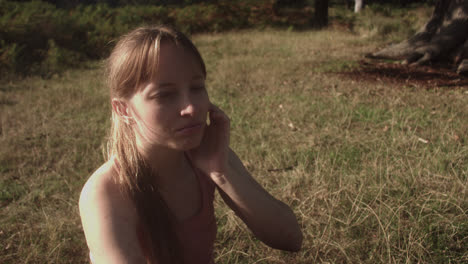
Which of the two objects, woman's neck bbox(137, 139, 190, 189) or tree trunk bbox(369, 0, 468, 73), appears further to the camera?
tree trunk bbox(369, 0, 468, 73)

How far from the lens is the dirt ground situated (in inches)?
237

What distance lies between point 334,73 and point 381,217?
5105 millimetres

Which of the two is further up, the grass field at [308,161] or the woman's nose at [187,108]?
the woman's nose at [187,108]

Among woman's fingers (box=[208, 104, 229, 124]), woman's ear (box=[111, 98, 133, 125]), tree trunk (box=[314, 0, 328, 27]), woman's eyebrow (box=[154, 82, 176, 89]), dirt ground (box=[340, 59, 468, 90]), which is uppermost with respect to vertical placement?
woman's eyebrow (box=[154, 82, 176, 89])

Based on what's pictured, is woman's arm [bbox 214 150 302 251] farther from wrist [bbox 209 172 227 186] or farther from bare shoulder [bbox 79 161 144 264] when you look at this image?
bare shoulder [bbox 79 161 144 264]

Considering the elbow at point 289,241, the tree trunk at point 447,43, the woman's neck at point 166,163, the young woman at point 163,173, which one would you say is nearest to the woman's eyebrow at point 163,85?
the young woman at point 163,173

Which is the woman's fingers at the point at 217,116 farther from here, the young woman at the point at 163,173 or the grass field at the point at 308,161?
the grass field at the point at 308,161

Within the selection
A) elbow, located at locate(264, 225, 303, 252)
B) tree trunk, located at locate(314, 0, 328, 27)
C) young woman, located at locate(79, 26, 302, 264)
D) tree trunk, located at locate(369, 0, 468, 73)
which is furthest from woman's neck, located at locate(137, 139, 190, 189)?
tree trunk, located at locate(314, 0, 328, 27)

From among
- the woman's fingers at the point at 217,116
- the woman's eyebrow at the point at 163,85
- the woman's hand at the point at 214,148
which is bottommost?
the woman's hand at the point at 214,148

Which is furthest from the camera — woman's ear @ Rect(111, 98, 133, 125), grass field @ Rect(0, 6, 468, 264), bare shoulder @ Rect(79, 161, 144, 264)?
grass field @ Rect(0, 6, 468, 264)

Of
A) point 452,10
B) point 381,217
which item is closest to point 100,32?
point 452,10

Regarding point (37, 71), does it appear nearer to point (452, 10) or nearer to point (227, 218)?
point (227, 218)

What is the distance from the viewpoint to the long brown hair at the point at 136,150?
1273 mm

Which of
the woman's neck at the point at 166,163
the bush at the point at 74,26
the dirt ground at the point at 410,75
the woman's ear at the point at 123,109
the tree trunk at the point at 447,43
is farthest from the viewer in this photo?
the bush at the point at 74,26
